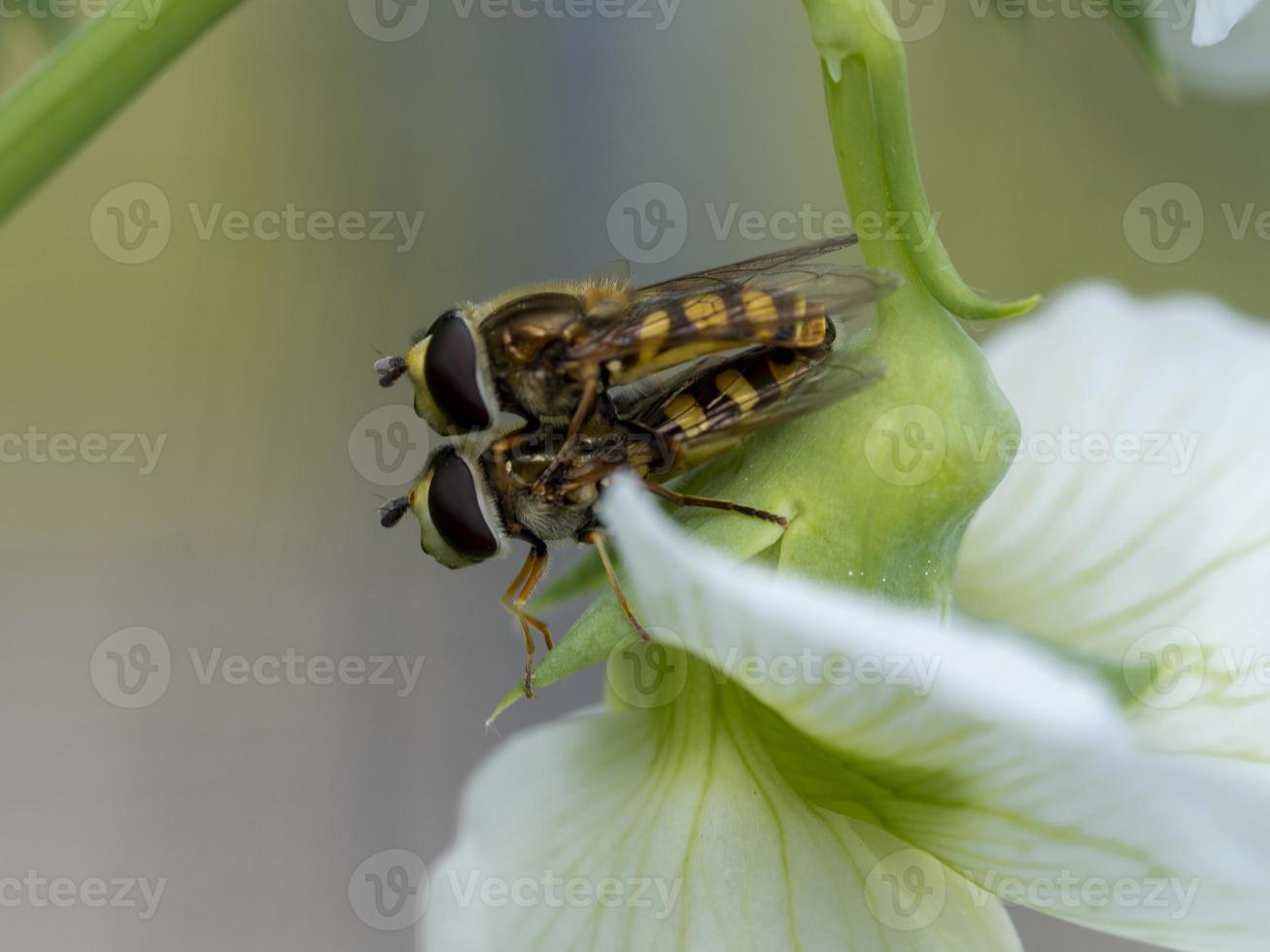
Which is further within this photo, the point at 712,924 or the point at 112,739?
the point at 112,739

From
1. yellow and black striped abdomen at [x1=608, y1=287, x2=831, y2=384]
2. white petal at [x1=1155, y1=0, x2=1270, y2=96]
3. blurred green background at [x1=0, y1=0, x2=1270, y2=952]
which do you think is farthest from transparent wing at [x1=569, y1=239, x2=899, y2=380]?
blurred green background at [x1=0, y1=0, x2=1270, y2=952]

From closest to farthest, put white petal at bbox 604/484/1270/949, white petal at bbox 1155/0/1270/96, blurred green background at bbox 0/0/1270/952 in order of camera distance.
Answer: white petal at bbox 604/484/1270/949 → white petal at bbox 1155/0/1270/96 → blurred green background at bbox 0/0/1270/952

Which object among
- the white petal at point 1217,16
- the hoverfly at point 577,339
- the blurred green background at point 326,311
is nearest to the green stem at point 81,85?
the hoverfly at point 577,339

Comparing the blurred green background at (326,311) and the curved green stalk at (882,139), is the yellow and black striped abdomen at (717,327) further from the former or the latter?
the blurred green background at (326,311)

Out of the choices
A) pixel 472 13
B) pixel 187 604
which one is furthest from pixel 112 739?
pixel 472 13

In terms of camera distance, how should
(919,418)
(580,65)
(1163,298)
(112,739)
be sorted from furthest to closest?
1. (580,65)
2. (112,739)
3. (1163,298)
4. (919,418)

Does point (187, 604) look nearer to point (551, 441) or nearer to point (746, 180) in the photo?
point (746, 180)

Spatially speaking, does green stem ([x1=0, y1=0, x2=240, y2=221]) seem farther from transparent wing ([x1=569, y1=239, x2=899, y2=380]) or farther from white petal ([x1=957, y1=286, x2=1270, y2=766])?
white petal ([x1=957, y1=286, x2=1270, y2=766])
